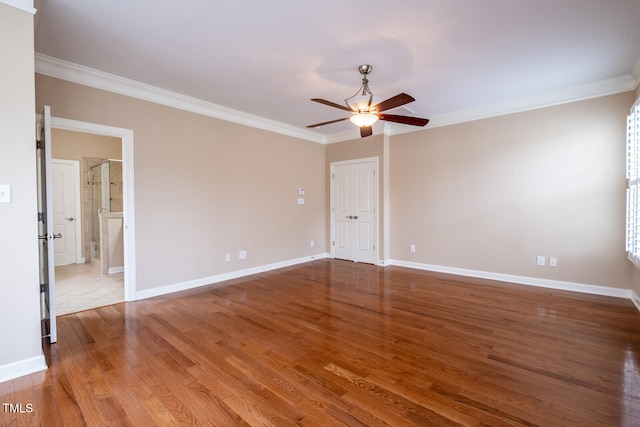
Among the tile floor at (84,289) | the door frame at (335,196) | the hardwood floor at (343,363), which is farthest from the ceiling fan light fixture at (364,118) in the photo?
the tile floor at (84,289)

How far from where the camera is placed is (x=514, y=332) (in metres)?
2.80

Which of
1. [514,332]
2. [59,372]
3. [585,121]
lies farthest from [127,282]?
[585,121]

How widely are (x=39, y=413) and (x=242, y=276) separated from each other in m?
3.25

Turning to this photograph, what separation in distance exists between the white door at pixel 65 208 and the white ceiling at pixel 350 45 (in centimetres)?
371

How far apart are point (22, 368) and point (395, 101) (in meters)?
3.77

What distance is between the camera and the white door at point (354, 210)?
5.89 m

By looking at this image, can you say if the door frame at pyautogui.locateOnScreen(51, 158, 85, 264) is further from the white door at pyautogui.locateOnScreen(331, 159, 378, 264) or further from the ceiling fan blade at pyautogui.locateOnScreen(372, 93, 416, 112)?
the ceiling fan blade at pyautogui.locateOnScreen(372, 93, 416, 112)

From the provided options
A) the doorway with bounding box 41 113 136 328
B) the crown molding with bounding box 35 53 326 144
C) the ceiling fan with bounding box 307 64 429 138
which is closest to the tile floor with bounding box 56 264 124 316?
the doorway with bounding box 41 113 136 328

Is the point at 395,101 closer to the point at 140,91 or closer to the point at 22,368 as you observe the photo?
the point at 140,91

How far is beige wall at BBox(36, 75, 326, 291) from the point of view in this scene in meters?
3.67

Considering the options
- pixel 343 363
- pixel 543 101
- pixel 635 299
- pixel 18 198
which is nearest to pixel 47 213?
pixel 18 198

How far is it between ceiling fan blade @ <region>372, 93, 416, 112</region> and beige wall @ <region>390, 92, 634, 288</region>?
100 inches

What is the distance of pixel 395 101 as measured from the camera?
289cm

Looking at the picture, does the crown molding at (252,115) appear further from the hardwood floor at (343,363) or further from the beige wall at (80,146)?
the beige wall at (80,146)
